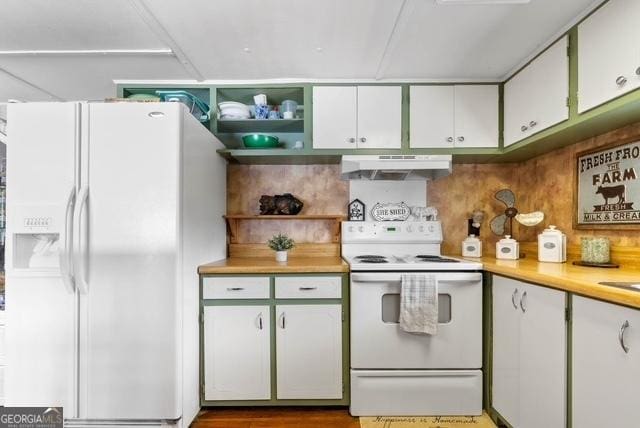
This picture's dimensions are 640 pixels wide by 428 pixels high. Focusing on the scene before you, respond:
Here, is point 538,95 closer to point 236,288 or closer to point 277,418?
point 236,288

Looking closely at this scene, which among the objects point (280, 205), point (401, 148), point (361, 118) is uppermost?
point (361, 118)

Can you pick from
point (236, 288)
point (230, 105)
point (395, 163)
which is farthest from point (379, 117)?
point (236, 288)

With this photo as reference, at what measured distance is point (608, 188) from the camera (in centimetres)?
182

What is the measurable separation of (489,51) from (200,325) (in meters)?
2.42

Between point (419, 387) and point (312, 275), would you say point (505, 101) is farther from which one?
point (419, 387)

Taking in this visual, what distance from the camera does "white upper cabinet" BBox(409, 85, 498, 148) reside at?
2.34 meters

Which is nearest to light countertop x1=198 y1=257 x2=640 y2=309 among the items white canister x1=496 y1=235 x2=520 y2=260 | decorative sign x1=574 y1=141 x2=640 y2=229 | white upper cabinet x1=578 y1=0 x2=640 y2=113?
white canister x1=496 y1=235 x2=520 y2=260

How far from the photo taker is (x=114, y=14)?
5.44 feet

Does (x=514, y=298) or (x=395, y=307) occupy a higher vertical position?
(x=514, y=298)

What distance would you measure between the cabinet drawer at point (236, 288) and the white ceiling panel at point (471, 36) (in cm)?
163

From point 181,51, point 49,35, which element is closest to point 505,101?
point 181,51

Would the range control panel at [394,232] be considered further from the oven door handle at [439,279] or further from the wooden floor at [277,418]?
the wooden floor at [277,418]

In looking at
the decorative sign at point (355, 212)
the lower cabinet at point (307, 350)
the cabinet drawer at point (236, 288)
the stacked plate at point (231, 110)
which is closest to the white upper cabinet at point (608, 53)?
the decorative sign at point (355, 212)

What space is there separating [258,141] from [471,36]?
1506mm
